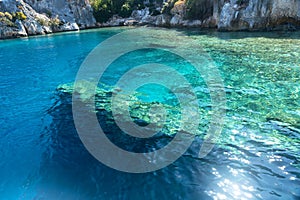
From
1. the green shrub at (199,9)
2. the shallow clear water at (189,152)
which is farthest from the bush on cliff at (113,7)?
the shallow clear water at (189,152)

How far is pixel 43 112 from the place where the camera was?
38.5 ft

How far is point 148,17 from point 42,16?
28777 mm

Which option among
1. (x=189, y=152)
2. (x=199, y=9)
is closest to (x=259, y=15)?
(x=199, y=9)

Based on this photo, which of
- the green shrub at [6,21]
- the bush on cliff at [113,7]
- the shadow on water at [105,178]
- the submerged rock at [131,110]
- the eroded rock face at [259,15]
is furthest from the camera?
the bush on cliff at [113,7]

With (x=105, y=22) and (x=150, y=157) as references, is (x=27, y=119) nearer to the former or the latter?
(x=150, y=157)

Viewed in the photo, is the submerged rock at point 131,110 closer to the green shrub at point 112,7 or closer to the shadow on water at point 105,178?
the shadow on water at point 105,178

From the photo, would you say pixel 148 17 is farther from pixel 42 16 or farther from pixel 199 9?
pixel 42 16

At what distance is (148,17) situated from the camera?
62.5 m

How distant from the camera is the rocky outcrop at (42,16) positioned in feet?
160

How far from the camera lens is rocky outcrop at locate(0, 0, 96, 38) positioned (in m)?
48.8

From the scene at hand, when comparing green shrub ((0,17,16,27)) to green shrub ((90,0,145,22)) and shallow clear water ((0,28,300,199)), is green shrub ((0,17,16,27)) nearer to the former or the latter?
green shrub ((90,0,145,22))

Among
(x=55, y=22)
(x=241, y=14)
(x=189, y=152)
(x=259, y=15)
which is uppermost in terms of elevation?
(x=55, y=22)

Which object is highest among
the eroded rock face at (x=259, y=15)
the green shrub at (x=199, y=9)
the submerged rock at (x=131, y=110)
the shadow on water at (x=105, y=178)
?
the green shrub at (x=199, y=9)

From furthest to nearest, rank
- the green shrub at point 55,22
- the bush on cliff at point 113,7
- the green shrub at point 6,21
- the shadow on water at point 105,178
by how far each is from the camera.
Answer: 1. the bush on cliff at point 113,7
2. the green shrub at point 55,22
3. the green shrub at point 6,21
4. the shadow on water at point 105,178
